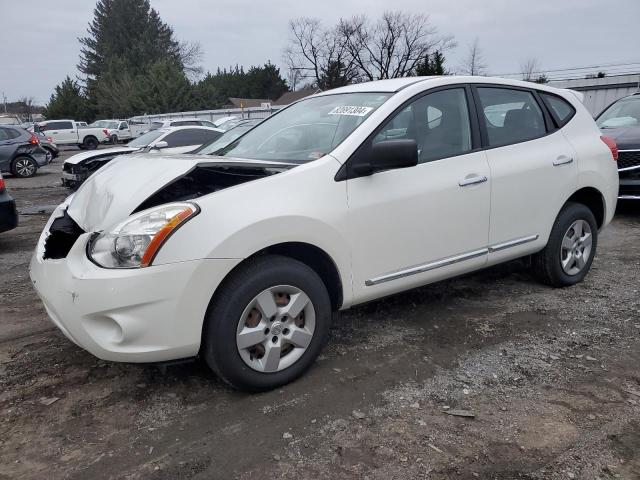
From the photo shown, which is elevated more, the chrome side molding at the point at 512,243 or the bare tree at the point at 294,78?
the bare tree at the point at 294,78

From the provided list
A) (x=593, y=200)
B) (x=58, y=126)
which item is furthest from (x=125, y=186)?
(x=58, y=126)

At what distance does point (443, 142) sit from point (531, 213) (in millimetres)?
997

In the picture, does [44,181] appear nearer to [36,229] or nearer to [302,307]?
[36,229]

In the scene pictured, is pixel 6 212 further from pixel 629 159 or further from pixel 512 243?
pixel 629 159

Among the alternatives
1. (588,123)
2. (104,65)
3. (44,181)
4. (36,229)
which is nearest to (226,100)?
(104,65)

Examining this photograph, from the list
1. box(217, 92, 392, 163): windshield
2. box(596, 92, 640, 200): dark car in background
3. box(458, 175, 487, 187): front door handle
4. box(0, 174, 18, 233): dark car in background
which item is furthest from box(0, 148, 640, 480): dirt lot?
box(596, 92, 640, 200): dark car in background

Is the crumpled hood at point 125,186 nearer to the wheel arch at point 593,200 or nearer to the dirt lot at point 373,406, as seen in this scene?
the dirt lot at point 373,406

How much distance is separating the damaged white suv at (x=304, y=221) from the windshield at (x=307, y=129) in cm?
2

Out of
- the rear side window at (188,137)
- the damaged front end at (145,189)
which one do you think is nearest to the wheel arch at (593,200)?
the damaged front end at (145,189)

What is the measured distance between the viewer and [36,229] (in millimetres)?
7715

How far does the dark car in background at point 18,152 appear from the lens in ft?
50.2

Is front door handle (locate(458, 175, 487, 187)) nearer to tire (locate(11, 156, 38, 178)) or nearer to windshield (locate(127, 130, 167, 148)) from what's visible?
windshield (locate(127, 130, 167, 148))

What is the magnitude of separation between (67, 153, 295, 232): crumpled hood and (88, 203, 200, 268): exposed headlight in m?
0.16

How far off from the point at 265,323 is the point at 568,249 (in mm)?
2928
